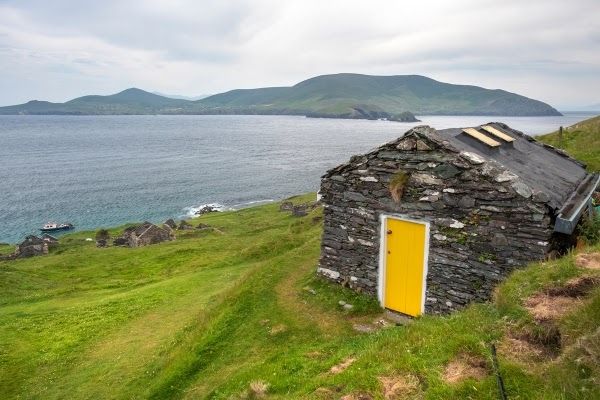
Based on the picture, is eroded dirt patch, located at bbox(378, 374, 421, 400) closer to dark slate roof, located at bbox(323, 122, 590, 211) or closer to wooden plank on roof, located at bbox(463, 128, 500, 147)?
dark slate roof, located at bbox(323, 122, 590, 211)

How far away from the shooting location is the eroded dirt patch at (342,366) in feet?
30.7

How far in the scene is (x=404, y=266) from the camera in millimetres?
15016

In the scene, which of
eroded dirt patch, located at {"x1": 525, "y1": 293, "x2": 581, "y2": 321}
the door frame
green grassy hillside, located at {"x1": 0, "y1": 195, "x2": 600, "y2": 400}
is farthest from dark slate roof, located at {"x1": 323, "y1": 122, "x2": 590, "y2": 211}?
green grassy hillside, located at {"x1": 0, "y1": 195, "x2": 600, "y2": 400}

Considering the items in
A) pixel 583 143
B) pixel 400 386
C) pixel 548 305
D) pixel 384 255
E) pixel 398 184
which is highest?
pixel 398 184

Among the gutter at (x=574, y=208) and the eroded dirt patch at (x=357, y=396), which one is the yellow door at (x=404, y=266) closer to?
the gutter at (x=574, y=208)

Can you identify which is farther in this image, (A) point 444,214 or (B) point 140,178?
(B) point 140,178

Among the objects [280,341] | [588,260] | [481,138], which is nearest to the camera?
[588,260]

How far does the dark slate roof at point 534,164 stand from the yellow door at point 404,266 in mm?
3234

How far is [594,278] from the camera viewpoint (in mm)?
8859

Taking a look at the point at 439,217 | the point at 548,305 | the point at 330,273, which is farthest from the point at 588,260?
the point at 330,273

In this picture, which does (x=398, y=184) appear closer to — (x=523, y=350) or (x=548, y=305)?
(x=548, y=305)

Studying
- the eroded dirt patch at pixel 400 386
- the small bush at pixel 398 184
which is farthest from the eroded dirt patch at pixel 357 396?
the small bush at pixel 398 184

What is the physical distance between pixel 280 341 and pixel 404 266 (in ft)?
16.2

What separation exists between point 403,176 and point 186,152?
145206 mm
